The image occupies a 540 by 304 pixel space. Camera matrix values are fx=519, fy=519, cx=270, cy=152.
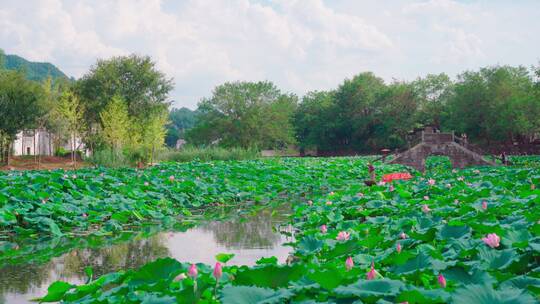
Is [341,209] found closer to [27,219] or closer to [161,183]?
[27,219]

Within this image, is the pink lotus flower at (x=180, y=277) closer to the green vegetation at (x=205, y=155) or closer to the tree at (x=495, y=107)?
the green vegetation at (x=205, y=155)

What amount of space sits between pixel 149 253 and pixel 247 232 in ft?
6.34

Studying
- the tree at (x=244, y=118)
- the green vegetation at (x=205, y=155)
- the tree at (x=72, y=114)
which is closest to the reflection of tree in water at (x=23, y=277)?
the tree at (x=72, y=114)

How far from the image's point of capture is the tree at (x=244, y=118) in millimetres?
53125

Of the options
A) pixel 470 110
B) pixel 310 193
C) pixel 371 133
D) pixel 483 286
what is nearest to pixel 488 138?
pixel 470 110

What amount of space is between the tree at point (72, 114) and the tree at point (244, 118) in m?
15.6

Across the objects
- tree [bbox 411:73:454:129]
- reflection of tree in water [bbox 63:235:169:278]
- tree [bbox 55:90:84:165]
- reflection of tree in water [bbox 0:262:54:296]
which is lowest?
reflection of tree in water [bbox 0:262:54:296]

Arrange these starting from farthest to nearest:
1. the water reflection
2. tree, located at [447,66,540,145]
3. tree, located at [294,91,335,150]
→ tree, located at [294,91,335,150], tree, located at [447,66,540,145], the water reflection

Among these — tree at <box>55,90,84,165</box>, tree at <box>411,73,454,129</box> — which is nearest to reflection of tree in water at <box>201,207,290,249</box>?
tree at <box>55,90,84,165</box>

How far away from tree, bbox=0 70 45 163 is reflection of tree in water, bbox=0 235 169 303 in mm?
29711

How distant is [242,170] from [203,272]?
13.3 meters

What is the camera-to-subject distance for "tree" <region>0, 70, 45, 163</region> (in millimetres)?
32938

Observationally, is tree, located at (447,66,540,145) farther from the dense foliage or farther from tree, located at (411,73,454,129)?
tree, located at (411,73,454,129)

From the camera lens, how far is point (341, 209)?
7922mm
